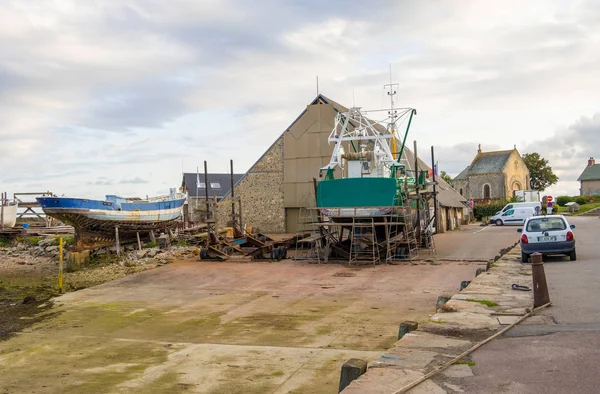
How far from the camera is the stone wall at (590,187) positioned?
304 ft

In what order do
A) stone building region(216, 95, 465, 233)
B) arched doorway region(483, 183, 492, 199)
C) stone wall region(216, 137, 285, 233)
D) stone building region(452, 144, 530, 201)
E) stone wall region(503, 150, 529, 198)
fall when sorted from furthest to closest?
arched doorway region(483, 183, 492, 199) → stone building region(452, 144, 530, 201) → stone wall region(503, 150, 529, 198) → stone wall region(216, 137, 285, 233) → stone building region(216, 95, 465, 233)

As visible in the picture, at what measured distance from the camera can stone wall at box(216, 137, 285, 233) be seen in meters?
34.4

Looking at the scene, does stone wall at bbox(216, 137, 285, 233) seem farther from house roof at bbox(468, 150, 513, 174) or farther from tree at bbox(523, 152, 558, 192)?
tree at bbox(523, 152, 558, 192)

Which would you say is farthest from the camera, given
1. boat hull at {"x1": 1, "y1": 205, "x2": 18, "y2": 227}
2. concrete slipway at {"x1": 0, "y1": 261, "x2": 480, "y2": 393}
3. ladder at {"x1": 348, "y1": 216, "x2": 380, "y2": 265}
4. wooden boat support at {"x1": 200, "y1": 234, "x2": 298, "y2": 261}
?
boat hull at {"x1": 1, "y1": 205, "x2": 18, "y2": 227}

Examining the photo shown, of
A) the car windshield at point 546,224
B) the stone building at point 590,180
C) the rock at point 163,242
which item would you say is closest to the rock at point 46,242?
the rock at point 163,242

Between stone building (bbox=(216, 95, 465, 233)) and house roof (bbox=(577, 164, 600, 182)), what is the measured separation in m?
74.1

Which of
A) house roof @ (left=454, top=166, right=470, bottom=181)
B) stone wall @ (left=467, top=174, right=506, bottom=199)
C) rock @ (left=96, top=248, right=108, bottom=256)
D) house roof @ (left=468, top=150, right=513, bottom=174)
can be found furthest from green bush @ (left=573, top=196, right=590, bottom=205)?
rock @ (left=96, top=248, right=108, bottom=256)

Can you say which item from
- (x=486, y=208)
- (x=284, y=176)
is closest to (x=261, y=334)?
(x=284, y=176)

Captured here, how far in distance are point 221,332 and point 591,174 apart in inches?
3832

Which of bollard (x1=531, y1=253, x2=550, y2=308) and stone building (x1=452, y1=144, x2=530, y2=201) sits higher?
stone building (x1=452, y1=144, x2=530, y2=201)

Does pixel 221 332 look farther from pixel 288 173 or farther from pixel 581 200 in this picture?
pixel 581 200

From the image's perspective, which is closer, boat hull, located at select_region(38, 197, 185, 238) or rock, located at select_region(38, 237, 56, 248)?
boat hull, located at select_region(38, 197, 185, 238)

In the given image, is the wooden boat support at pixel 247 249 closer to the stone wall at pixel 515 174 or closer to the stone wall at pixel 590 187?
the stone wall at pixel 515 174

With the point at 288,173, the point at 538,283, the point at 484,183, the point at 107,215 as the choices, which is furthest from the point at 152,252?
the point at 484,183
